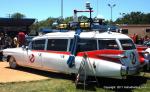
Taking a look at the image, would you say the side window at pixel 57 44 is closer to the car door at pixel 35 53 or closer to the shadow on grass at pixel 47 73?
the car door at pixel 35 53

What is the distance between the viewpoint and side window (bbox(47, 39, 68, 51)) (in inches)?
513

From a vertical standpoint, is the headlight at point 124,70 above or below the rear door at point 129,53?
below

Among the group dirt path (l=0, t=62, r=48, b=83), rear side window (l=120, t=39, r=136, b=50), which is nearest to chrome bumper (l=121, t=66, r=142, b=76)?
rear side window (l=120, t=39, r=136, b=50)

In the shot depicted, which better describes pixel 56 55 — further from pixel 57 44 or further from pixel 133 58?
pixel 133 58

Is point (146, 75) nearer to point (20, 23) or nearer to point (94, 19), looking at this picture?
point (94, 19)

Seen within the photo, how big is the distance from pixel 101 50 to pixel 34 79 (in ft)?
9.49

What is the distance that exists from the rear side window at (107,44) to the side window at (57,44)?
5.28 feet

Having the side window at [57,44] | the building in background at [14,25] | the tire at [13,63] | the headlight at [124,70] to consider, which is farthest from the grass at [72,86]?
the building in background at [14,25]

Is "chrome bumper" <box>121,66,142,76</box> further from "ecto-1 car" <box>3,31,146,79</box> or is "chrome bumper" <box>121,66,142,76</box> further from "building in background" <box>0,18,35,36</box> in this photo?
"building in background" <box>0,18,35,36</box>

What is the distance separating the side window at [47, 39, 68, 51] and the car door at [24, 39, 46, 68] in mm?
393

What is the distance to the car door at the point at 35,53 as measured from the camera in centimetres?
1404

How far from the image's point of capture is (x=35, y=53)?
1425 centimetres

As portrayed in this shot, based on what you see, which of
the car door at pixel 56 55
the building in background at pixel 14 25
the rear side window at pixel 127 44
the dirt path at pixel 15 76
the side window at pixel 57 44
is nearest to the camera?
the rear side window at pixel 127 44

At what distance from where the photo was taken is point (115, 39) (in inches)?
460
